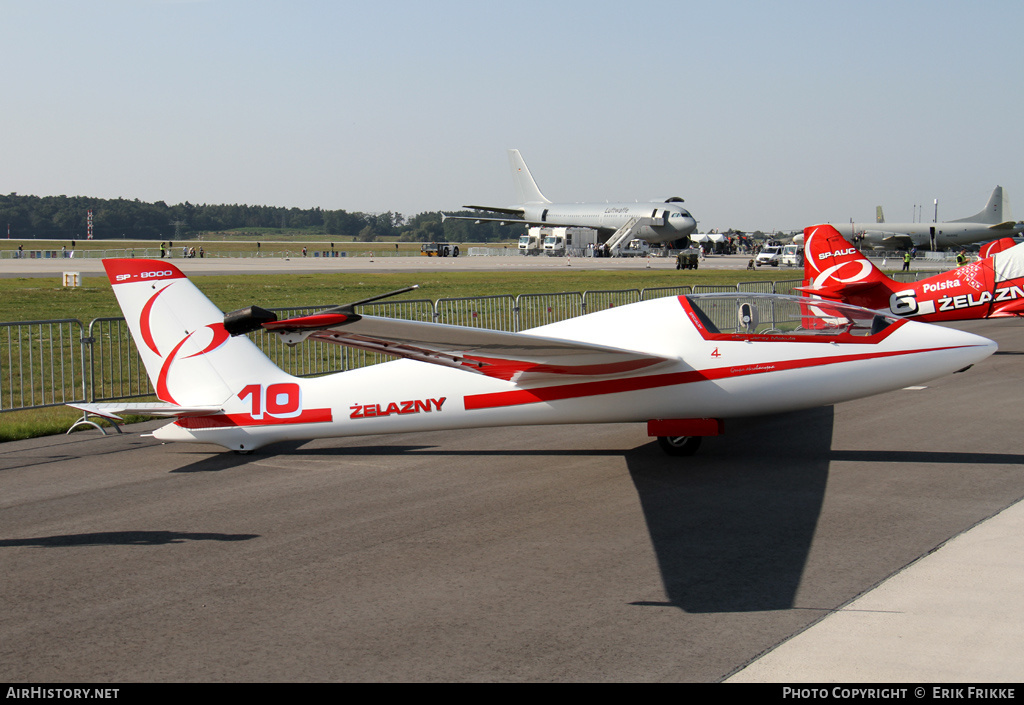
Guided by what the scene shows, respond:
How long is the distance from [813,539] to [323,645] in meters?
3.78

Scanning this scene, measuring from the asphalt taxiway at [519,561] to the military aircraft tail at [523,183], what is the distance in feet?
296

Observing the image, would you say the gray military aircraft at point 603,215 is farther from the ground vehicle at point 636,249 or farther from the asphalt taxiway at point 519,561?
the asphalt taxiway at point 519,561

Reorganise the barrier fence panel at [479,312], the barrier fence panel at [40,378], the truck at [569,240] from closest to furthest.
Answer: the barrier fence panel at [40,378]
the barrier fence panel at [479,312]
the truck at [569,240]

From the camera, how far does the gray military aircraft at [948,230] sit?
305 feet

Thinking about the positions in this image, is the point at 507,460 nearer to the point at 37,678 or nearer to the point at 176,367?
the point at 176,367

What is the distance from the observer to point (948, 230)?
308 feet

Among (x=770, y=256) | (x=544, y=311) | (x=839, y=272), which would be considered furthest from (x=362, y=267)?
(x=839, y=272)

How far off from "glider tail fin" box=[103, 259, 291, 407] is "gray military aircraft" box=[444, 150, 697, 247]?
71168 mm

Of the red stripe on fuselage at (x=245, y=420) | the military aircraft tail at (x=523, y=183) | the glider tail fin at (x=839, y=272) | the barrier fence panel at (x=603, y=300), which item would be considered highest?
the military aircraft tail at (x=523, y=183)

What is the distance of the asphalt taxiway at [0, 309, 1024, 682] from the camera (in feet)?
15.3

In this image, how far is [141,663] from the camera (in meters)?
4.66

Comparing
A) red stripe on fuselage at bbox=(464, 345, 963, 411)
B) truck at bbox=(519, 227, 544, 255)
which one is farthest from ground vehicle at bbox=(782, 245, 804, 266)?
red stripe on fuselage at bbox=(464, 345, 963, 411)

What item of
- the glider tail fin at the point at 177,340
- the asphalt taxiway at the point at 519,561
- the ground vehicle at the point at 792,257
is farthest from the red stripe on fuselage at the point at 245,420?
the ground vehicle at the point at 792,257
